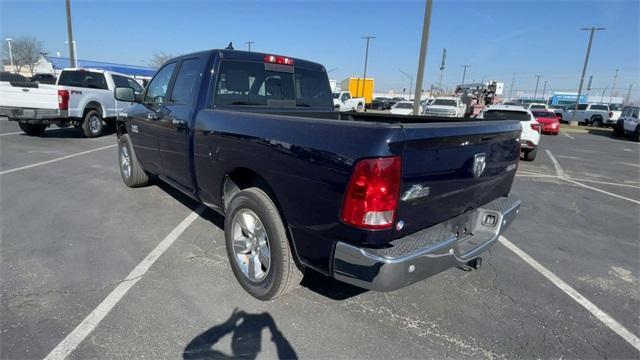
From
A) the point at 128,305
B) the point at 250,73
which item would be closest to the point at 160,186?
the point at 250,73

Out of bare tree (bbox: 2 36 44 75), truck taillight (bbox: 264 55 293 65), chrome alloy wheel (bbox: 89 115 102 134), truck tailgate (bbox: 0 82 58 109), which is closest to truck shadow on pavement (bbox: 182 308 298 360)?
truck taillight (bbox: 264 55 293 65)

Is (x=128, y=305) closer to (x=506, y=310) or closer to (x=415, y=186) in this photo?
(x=415, y=186)

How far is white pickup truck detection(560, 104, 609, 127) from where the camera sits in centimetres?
2977

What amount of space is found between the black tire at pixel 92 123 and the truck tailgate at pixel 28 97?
3.80ft

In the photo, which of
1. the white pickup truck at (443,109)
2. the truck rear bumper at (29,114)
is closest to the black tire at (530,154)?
the white pickup truck at (443,109)

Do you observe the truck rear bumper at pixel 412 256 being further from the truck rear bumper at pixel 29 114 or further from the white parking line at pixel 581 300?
the truck rear bumper at pixel 29 114

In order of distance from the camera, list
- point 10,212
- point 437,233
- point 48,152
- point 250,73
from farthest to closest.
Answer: point 48,152
point 10,212
point 250,73
point 437,233

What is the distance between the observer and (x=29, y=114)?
9.76m

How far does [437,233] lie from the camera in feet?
7.97

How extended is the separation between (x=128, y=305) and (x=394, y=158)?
2299 mm

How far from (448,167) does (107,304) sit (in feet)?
8.85

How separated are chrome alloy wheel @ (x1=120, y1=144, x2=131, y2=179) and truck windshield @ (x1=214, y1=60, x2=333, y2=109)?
2.91 metres

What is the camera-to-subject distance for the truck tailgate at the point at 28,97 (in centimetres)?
→ 962

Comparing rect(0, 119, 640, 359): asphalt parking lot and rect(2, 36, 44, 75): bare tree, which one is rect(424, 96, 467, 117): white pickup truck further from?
rect(2, 36, 44, 75): bare tree
